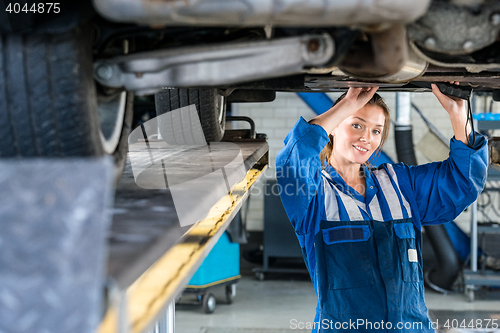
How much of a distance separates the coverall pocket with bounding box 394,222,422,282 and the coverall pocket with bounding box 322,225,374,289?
0.13 meters

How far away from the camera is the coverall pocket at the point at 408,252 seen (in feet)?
6.37

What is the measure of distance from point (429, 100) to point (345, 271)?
5.23 m

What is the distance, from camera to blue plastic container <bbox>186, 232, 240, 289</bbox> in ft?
15.1

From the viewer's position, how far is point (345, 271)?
194cm

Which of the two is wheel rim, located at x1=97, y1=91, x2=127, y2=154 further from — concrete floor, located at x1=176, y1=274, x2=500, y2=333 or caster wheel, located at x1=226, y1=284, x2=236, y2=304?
caster wheel, located at x1=226, y1=284, x2=236, y2=304

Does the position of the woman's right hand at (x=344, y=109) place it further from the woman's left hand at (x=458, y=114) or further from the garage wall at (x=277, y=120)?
the garage wall at (x=277, y=120)

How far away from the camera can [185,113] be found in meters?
2.22

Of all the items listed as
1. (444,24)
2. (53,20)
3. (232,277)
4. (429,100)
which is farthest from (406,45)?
(429,100)

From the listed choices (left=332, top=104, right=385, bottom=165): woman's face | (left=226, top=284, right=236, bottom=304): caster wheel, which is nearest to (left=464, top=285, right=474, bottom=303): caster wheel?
(left=226, top=284, right=236, bottom=304): caster wheel

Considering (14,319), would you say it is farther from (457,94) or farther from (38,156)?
(457,94)

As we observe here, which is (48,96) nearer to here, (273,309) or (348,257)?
(348,257)

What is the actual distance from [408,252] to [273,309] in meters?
3.33

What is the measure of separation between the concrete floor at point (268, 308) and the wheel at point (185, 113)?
2667mm

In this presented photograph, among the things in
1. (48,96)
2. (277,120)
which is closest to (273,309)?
(277,120)
